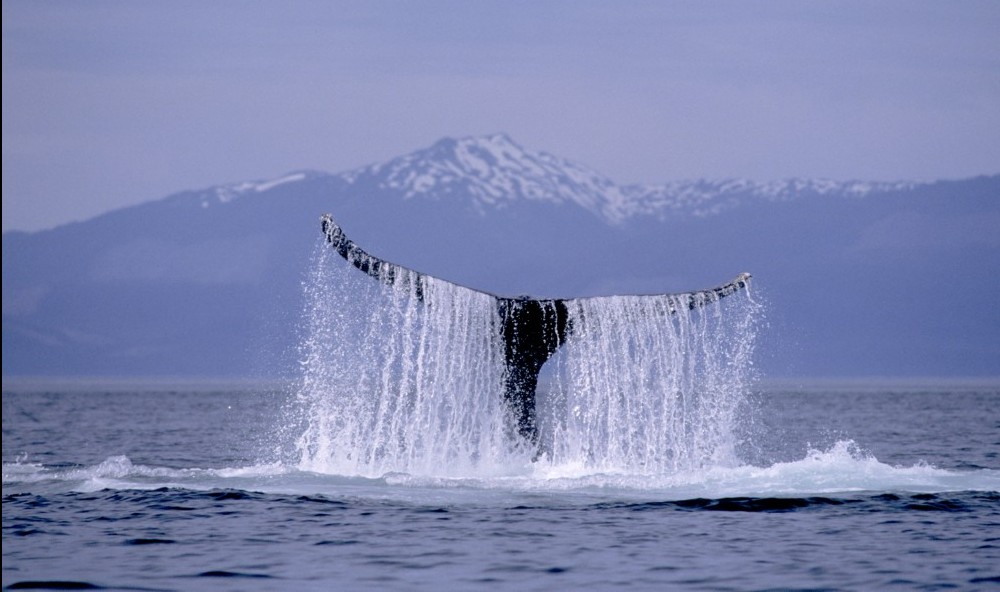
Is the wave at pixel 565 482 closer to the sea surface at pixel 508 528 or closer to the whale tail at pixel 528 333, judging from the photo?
the sea surface at pixel 508 528

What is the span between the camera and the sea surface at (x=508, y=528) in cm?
1123

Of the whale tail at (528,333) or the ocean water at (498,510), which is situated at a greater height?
the whale tail at (528,333)

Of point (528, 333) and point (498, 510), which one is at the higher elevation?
point (528, 333)

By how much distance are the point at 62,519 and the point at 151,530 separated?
51.8 inches

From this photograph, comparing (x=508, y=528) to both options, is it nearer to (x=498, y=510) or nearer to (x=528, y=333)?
(x=498, y=510)

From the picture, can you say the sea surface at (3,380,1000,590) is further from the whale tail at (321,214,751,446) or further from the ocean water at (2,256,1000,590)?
the whale tail at (321,214,751,446)

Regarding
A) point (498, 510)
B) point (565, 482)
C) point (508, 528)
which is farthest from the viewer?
point (565, 482)

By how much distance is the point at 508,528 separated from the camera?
13555 mm

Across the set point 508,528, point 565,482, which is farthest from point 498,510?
point 565,482

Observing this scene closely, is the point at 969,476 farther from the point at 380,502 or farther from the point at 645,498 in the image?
the point at 380,502

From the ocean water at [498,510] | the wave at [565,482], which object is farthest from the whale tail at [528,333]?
the wave at [565,482]

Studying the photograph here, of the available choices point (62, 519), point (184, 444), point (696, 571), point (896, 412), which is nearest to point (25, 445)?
point (184, 444)

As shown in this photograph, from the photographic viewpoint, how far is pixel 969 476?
17.7m

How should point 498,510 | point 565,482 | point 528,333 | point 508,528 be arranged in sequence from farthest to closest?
point 565,482
point 528,333
point 498,510
point 508,528
